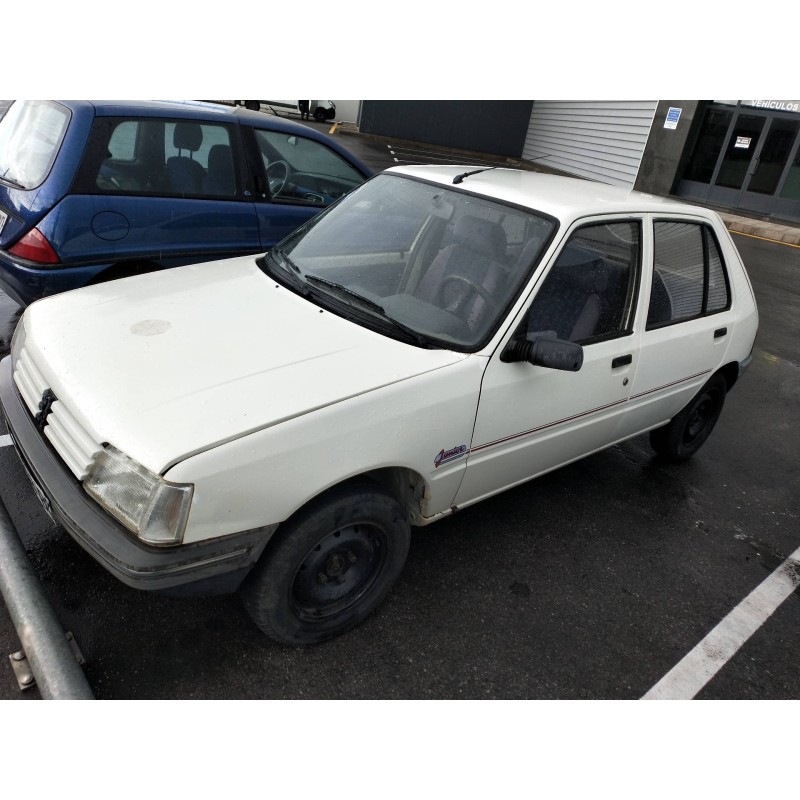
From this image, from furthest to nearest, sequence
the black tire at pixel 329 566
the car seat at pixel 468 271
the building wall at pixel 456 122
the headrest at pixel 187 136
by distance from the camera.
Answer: the building wall at pixel 456 122, the headrest at pixel 187 136, the car seat at pixel 468 271, the black tire at pixel 329 566

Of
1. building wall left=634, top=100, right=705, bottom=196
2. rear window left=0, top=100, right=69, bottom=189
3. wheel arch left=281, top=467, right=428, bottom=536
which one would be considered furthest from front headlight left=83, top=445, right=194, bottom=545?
building wall left=634, top=100, right=705, bottom=196

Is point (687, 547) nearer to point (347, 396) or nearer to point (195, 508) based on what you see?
point (347, 396)

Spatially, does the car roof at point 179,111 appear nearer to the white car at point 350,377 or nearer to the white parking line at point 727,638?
the white car at point 350,377

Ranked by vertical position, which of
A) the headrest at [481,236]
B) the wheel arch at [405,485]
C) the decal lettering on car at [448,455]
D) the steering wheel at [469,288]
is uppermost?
the headrest at [481,236]

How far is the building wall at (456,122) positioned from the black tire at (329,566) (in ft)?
68.2

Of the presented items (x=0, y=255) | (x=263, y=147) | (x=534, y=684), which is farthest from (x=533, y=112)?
(x=534, y=684)

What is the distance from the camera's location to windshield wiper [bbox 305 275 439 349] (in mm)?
2705

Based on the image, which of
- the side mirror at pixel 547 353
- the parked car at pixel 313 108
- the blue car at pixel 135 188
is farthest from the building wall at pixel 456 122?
the side mirror at pixel 547 353

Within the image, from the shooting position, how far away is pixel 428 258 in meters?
3.04

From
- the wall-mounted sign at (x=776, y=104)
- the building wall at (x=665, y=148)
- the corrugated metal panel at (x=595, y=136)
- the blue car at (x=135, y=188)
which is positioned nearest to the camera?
the blue car at (x=135, y=188)

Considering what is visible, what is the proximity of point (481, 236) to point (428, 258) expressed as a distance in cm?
26

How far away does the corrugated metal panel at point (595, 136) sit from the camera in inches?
669

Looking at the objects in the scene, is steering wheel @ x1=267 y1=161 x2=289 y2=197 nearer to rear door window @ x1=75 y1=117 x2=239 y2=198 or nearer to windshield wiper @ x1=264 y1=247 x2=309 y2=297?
rear door window @ x1=75 y1=117 x2=239 y2=198

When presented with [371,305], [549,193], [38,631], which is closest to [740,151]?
[549,193]
